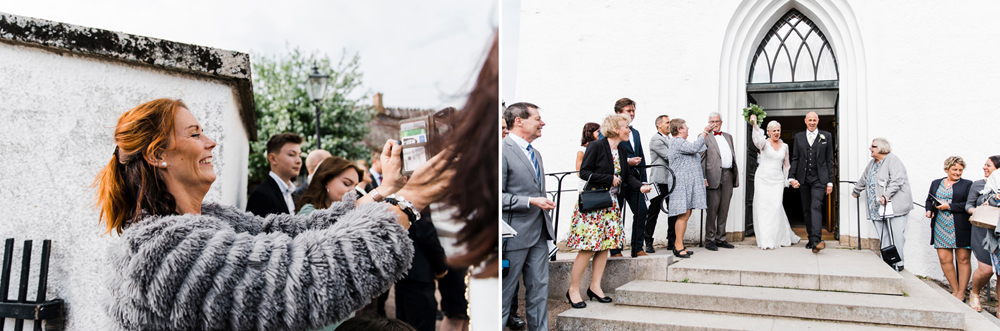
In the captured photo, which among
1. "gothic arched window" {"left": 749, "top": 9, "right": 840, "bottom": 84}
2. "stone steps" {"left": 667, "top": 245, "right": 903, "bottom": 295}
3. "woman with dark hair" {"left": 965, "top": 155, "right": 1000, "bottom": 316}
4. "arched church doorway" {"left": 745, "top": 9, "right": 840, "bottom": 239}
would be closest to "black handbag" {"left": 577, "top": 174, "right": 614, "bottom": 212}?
"stone steps" {"left": 667, "top": 245, "right": 903, "bottom": 295}

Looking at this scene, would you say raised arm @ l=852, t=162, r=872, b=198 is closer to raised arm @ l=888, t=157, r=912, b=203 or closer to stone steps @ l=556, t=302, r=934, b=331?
raised arm @ l=888, t=157, r=912, b=203

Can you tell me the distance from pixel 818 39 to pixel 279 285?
664cm

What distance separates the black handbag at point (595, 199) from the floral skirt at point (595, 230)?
0.07m

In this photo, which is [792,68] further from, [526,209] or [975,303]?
[526,209]

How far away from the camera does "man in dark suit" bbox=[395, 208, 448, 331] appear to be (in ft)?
4.78

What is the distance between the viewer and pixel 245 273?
102 cm

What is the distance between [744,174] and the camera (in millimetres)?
6277

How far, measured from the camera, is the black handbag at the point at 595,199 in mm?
3650

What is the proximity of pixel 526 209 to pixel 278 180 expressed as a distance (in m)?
1.19

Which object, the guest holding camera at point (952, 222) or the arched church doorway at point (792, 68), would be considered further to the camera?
the arched church doorway at point (792, 68)

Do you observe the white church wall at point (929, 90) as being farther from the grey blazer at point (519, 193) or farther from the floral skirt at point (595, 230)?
the grey blazer at point (519, 193)

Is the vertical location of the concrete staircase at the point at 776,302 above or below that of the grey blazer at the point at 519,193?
below

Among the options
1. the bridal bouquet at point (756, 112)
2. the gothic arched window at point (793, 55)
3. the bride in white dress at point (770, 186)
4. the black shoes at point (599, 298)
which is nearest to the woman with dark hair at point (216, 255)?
the black shoes at point (599, 298)

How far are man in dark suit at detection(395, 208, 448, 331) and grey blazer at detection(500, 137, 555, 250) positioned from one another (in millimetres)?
A: 1117
